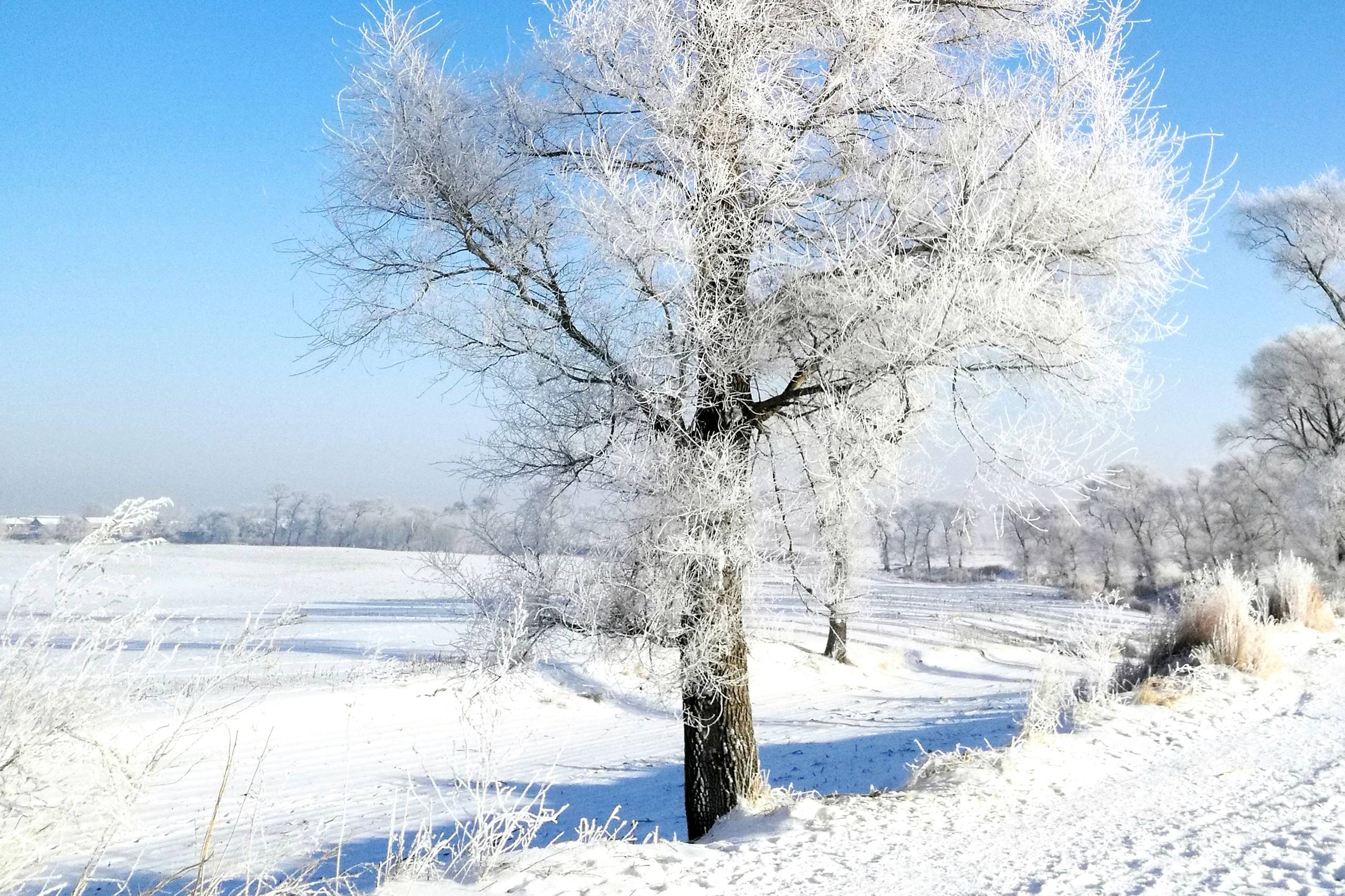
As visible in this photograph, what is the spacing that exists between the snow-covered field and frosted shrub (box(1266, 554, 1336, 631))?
118cm

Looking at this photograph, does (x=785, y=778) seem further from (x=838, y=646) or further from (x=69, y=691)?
(x=838, y=646)

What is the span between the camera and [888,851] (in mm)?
3219

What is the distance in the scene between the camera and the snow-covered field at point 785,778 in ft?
9.52

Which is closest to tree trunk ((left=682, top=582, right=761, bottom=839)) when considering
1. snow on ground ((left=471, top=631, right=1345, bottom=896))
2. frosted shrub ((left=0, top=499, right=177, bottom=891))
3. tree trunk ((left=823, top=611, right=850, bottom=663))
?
snow on ground ((left=471, top=631, right=1345, bottom=896))

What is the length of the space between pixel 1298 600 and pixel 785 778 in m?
6.77

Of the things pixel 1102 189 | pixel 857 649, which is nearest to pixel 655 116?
pixel 1102 189

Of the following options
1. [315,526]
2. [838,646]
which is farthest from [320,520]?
[838,646]

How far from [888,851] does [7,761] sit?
2.97 m

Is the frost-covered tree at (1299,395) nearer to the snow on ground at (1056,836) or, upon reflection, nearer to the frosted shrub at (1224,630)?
the frosted shrub at (1224,630)

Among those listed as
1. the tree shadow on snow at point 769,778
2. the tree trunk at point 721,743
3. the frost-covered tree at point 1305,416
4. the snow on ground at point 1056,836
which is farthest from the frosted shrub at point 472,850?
the frost-covered tree at point 1305,416

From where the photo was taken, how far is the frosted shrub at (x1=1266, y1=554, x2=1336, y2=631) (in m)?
9.64

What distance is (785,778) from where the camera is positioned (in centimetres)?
798

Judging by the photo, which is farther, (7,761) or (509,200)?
(509,200)

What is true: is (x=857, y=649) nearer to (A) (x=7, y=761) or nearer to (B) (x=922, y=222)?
(B) (x=922, y=222)
